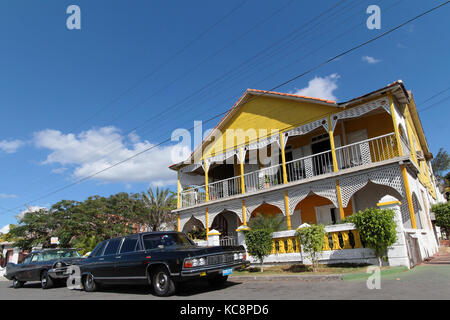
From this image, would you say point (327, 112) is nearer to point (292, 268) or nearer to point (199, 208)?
point (292, 268)

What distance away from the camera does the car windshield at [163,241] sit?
26.7 feet

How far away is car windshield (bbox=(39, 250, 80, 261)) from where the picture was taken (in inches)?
503

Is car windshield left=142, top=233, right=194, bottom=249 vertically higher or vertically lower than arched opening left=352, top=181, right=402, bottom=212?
lower

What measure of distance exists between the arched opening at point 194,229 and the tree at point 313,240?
1064 centimetres

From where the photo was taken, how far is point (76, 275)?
10.2 m

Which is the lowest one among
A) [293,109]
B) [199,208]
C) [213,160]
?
[199,208]

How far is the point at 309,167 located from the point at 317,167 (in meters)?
1.87

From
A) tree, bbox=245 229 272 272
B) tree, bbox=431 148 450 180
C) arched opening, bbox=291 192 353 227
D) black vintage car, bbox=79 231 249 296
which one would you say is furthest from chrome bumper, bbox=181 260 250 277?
tree, bbox=431 148 450 180

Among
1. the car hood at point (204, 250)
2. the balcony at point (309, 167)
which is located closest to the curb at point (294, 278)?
the car hood at point (204, 250)

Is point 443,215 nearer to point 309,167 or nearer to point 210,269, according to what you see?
point 309,167

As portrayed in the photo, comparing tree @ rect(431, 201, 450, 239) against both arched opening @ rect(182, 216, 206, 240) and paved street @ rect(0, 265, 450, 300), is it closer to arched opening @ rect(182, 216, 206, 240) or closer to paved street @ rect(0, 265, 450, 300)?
paved street @ rect(0, 265, 450, 300)

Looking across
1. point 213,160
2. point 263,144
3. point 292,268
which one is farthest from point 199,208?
point 292,268

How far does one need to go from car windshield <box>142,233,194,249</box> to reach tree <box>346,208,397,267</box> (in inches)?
197
